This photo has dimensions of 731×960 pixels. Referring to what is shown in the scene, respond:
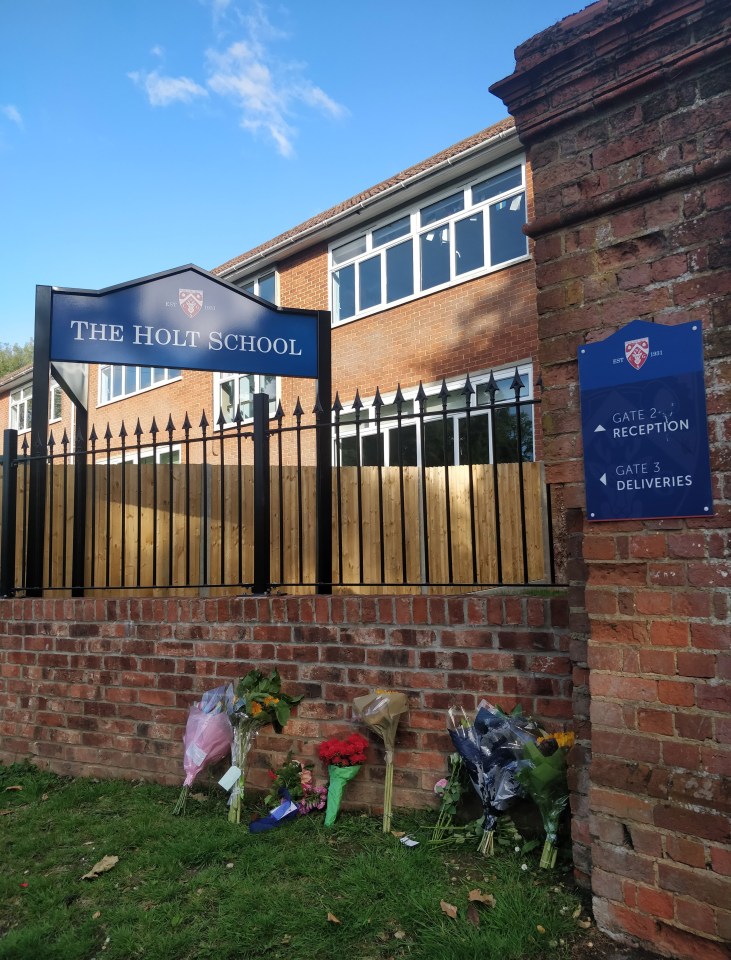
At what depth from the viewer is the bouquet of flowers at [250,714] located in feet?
12.5

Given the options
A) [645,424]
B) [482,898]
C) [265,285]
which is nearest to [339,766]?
[482,898]

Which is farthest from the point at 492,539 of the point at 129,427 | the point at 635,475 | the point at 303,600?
the point at 129,427

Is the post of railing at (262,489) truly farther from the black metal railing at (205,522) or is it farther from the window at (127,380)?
the window at (127,380)

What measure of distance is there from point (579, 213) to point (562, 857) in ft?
8.79

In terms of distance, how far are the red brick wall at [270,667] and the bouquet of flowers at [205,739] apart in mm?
211

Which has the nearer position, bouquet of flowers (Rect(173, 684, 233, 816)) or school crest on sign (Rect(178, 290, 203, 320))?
bouquet of flowers (Rect(173, 684, 233, 816))

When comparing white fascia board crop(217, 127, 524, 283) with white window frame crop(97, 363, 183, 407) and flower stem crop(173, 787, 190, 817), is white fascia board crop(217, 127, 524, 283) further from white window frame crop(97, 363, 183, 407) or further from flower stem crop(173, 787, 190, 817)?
flower stem crop(173, 787, 190, 817)

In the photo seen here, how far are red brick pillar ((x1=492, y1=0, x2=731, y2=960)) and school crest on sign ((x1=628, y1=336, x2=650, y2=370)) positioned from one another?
0.33ft

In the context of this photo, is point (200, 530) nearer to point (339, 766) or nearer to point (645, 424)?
point (339, 766)

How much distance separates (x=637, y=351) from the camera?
2627mm

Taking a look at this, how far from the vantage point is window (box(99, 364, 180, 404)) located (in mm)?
17484

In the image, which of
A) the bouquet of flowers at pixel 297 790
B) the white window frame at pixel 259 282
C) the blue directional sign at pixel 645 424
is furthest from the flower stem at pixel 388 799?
the white window frame at pixel 259 282

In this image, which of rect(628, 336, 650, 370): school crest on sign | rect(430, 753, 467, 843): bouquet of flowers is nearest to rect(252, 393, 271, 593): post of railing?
rect(430, 753, 467, 843): bouquet of flowers

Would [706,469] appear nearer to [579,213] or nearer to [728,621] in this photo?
[728,621]
